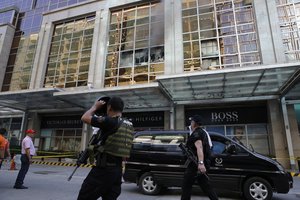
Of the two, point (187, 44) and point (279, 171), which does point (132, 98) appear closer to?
point (187, 44)

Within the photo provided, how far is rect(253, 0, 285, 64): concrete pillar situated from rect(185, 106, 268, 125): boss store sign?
3605mm

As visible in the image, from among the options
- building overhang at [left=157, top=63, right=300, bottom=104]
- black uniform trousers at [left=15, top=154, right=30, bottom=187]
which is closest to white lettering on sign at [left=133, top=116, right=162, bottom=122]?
building overhang at [left=157, top=63, right=300, bottom=104]

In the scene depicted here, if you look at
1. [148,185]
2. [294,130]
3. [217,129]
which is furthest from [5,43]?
[294,130]

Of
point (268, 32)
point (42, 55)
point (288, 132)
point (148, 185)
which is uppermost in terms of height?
point (42, 55)

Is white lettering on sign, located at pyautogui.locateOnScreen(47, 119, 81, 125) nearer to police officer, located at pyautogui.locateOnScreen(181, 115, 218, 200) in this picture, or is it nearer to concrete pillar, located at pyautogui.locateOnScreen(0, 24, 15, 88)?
concrete pillar, located at pyautogui.locateOnScreen(0, 24, 15, 88)

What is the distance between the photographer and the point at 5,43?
89.8ft

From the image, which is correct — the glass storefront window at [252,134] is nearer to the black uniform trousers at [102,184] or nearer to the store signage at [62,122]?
the store signage at [62,122]

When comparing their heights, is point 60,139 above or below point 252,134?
below

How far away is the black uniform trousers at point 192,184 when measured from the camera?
416 cm

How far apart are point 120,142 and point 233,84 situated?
43.8 ft

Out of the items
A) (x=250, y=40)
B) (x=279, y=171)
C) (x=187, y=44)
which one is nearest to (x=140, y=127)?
(x=187, y=44)

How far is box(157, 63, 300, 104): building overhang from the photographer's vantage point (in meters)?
12.8

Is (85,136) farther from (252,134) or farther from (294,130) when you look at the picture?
(294,130)

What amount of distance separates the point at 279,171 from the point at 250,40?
13.7 meters
